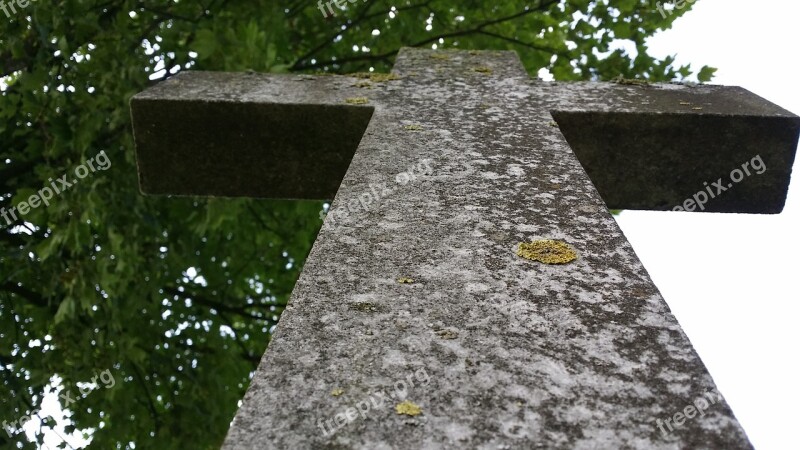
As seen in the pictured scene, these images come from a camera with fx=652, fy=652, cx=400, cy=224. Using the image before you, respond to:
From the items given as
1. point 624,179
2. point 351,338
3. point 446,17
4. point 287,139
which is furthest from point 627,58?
point 351,338

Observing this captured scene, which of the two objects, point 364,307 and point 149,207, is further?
point 149,207

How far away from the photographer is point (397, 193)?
5.95 feet

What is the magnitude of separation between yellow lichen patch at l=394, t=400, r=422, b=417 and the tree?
2.74m

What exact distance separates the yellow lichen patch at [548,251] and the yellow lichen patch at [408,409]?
0.55 m

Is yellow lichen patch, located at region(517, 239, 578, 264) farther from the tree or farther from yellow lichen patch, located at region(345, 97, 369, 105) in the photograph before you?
the tree

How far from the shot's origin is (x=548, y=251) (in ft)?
4.90

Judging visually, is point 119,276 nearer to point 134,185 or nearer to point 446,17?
point 134,185

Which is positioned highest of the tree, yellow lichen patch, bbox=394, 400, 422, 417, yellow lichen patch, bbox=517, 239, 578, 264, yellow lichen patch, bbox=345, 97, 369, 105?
yellow lichen patch, bbox=394, 400, 422, 417

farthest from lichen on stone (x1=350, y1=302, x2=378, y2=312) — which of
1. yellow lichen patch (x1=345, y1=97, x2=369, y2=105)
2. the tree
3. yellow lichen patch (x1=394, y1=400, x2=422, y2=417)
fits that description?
the tree

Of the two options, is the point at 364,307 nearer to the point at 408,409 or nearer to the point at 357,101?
the point at 408,409

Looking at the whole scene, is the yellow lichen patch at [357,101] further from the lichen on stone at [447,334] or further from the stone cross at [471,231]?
the lichen on stone at [447,334]

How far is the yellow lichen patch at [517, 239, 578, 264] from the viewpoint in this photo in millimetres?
1462

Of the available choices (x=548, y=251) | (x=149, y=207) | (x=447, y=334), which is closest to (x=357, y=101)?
(x=548, y=251)

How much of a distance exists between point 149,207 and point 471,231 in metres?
3.67
